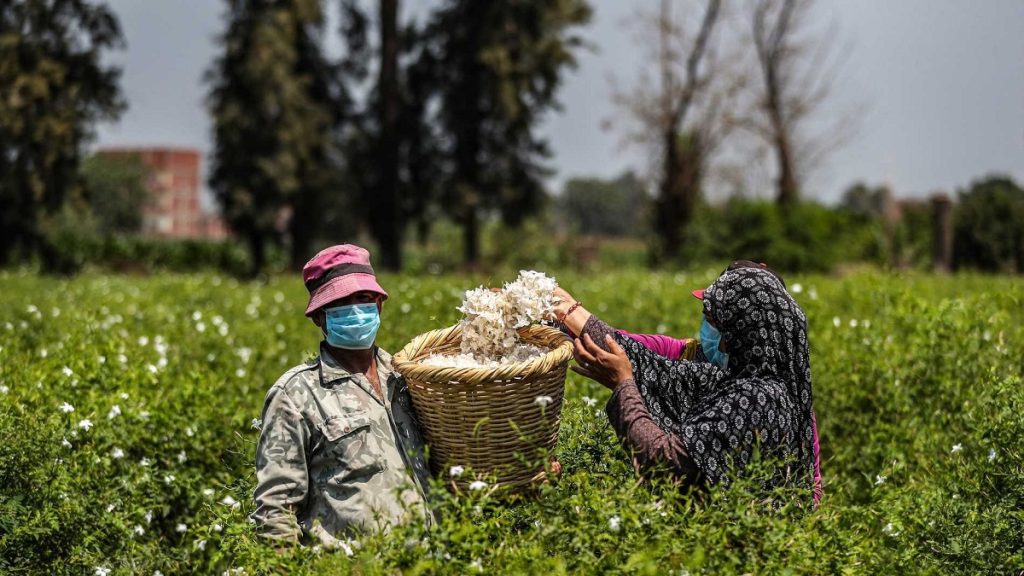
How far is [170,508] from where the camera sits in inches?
211

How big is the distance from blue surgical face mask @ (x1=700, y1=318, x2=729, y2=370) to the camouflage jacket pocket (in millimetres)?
1300

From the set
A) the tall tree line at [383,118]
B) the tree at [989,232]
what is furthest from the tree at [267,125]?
the tree at [989,232]

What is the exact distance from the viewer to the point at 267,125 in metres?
30.5

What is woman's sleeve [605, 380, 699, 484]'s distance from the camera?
3.11 metres

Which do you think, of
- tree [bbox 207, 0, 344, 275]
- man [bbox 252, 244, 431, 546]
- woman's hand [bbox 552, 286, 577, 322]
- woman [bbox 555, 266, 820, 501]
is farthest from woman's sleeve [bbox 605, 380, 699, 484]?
tree [bbox 207, 0, 344, 275]

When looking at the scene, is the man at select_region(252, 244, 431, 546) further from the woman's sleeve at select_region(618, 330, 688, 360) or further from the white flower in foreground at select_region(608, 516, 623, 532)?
the woman's sleeve at select_region(618, 330, 688, 360)

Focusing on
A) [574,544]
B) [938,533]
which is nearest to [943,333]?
[938,533]

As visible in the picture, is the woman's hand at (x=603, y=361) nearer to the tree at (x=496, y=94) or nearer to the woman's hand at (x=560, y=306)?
the woman's hand at (x=560, y=306)

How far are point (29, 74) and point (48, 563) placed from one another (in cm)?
2688

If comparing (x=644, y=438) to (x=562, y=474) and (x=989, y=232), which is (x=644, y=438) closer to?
(x=562, y=474)

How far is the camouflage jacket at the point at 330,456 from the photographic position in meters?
3.08

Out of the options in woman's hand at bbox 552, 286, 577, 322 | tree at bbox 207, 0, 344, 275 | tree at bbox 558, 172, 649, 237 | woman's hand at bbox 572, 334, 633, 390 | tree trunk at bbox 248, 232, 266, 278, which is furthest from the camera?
tree at bbox 558, 172, 649, 237

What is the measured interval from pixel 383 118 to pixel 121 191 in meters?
60.4

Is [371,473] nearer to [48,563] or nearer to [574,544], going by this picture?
[574,544]
